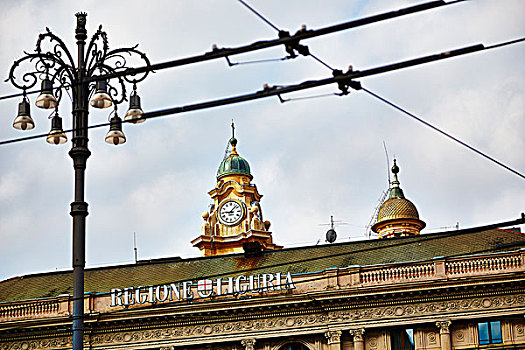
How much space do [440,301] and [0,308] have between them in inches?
982

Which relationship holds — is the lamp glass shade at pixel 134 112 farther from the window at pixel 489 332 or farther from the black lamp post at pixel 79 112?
the window at pixel 489 332

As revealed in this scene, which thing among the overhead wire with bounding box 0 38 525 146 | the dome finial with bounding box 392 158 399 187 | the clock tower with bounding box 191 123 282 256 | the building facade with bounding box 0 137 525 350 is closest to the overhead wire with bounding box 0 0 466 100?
the overhead wire with bounding box 0 38 525 146

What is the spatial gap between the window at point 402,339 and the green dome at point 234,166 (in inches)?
1953

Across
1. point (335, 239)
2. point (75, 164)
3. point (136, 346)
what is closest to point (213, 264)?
point (136, 346)

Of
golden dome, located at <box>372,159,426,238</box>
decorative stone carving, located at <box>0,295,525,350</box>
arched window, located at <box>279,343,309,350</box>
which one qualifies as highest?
golden dome, located at <box>372,159,426,238</box>

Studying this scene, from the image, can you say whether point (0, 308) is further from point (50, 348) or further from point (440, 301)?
point (440, 301)

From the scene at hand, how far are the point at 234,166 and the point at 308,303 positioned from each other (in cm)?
4884

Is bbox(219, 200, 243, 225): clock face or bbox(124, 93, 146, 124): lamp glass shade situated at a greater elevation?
bbox(219, 200, 243, 225): clock face

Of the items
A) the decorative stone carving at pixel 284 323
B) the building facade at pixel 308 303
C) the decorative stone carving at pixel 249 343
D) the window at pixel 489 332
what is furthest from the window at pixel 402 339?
the decorative stone carving at pixel 249 343

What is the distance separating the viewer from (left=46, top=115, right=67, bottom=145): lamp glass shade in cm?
2759

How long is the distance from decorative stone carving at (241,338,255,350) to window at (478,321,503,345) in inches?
468

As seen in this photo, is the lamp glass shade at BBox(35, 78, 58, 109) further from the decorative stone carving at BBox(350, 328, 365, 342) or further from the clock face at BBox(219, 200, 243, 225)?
the clock face at BBox(219, 200, 243, 225)

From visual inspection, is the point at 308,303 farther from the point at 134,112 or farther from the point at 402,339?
the point at 134,112

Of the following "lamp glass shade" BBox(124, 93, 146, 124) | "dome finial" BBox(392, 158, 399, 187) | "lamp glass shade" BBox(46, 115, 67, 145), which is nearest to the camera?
"lamp glass shade" BBox(124, 93, 146, 124)
